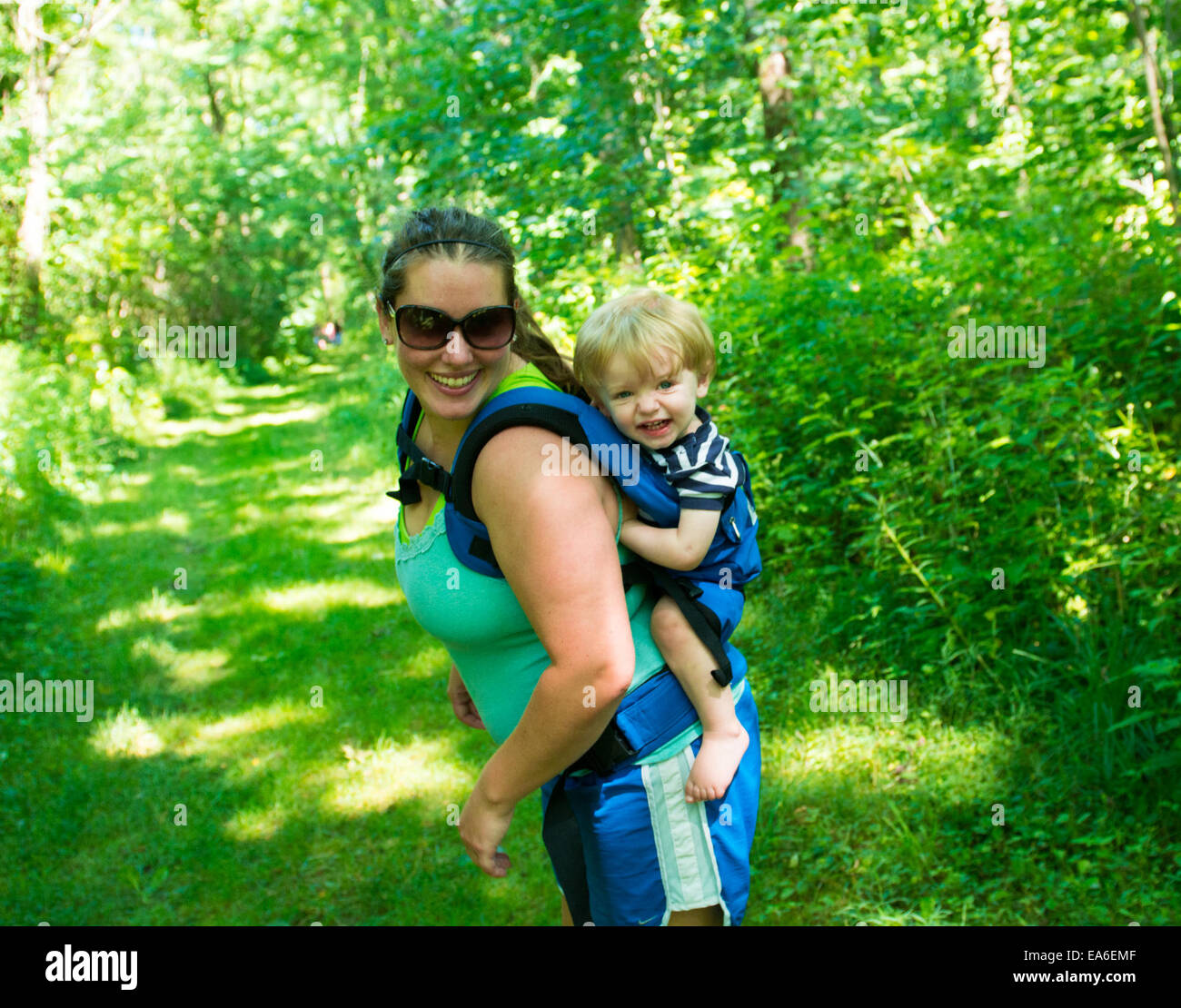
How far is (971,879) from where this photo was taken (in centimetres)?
342

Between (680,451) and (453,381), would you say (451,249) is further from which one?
(680,451)

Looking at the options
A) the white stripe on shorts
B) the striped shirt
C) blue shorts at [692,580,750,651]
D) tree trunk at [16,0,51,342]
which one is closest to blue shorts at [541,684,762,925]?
the white stripe on shorts

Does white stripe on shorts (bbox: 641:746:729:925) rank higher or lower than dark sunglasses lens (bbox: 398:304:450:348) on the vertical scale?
lower

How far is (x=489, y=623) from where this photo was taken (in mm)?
1736

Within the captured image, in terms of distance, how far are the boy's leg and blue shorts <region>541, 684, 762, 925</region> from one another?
3cm

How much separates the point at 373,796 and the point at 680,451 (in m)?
3.11

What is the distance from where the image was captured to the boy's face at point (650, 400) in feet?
6.75

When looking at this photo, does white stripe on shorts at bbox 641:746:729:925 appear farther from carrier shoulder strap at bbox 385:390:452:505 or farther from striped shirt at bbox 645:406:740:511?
carrier shoulder strap at bbox 385:390:452:505

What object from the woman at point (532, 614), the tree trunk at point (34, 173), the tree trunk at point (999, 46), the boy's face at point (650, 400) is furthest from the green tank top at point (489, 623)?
the tree trunk at point (34, 173)

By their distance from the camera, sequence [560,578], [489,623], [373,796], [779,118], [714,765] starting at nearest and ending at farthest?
[560,578] < [489,623] < [714,765] < [373,796] < [779,118]

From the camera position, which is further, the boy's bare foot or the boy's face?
the boy's face

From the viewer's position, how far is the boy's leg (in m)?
1.88

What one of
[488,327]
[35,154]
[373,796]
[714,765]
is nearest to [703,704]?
[714,765]
